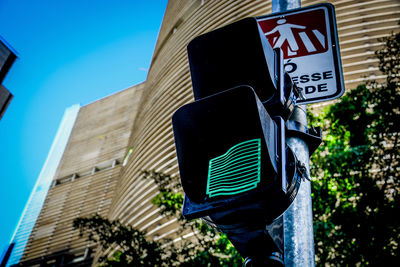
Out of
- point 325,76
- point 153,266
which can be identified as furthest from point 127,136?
point 325,76

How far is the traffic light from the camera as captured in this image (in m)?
1.03

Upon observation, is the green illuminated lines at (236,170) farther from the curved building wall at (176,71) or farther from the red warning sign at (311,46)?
the curved building wall at (176,71)

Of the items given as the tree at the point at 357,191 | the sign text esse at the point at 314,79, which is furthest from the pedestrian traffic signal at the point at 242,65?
the tree at the point at 357,191

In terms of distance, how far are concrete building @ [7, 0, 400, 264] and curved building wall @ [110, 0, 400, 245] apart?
28 mm

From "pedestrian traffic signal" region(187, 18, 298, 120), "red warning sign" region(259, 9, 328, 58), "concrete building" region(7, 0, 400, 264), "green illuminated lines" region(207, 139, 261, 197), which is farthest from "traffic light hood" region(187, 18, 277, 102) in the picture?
"concrete building" region(7, 0, 400, 264)

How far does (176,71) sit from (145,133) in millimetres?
2911

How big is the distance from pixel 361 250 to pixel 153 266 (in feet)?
10.4

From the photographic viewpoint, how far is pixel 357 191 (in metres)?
5.23

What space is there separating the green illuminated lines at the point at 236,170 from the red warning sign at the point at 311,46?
947 millimetres

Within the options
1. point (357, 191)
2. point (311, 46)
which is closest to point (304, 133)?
point (311, 46)

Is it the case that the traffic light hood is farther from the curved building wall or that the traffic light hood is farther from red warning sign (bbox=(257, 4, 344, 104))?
the curved building wall

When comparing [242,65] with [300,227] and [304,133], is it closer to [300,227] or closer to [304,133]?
[304,133]

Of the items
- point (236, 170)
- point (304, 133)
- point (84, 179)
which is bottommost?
point (236, 170)

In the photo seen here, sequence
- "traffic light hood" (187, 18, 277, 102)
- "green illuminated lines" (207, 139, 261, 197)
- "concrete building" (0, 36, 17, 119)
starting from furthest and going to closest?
"concrete building" (0, 36, 17, 119)
"traffic light hood" (187, 18, 277, 102)
"green illuminated lines" (207, 139, 261, 197)
